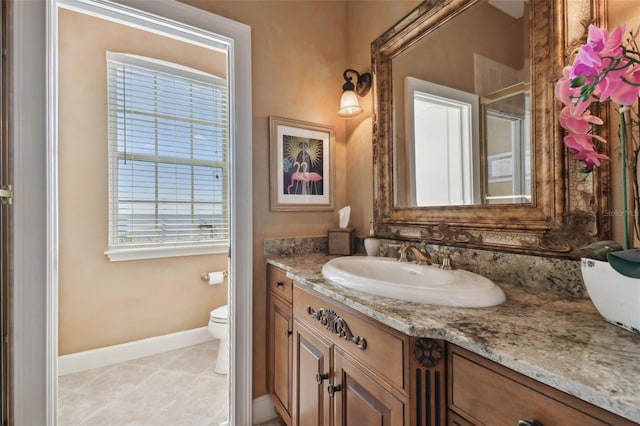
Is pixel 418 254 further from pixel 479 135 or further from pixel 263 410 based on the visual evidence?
pixel 263 410

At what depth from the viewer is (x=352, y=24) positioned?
6.12ft

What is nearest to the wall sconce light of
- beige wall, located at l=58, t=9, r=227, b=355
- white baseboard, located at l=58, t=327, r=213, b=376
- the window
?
the window

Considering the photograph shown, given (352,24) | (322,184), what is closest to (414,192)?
(322,184)

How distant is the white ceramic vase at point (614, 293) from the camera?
22.5 inches

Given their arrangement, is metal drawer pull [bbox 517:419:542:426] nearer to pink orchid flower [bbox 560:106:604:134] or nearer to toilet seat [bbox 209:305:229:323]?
pink orchid flower [bbox 560:106:604:134]

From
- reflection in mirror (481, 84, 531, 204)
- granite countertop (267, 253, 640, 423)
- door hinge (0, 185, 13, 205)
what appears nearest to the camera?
granite countertop (267, 253, 640, 423)

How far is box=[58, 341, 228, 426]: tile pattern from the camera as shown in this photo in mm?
1688

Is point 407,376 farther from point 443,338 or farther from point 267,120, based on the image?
point 267,120

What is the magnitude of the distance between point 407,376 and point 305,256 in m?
1.00

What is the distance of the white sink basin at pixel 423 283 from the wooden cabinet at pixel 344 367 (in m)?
0.10

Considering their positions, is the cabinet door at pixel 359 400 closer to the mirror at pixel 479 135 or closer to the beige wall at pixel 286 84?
the mirror at pixel 479 135

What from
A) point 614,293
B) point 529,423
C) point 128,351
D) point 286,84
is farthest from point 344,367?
point 128,351

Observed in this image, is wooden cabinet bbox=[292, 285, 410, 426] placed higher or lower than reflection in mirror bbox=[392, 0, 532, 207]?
lower

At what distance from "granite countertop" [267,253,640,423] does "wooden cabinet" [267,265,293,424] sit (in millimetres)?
558
